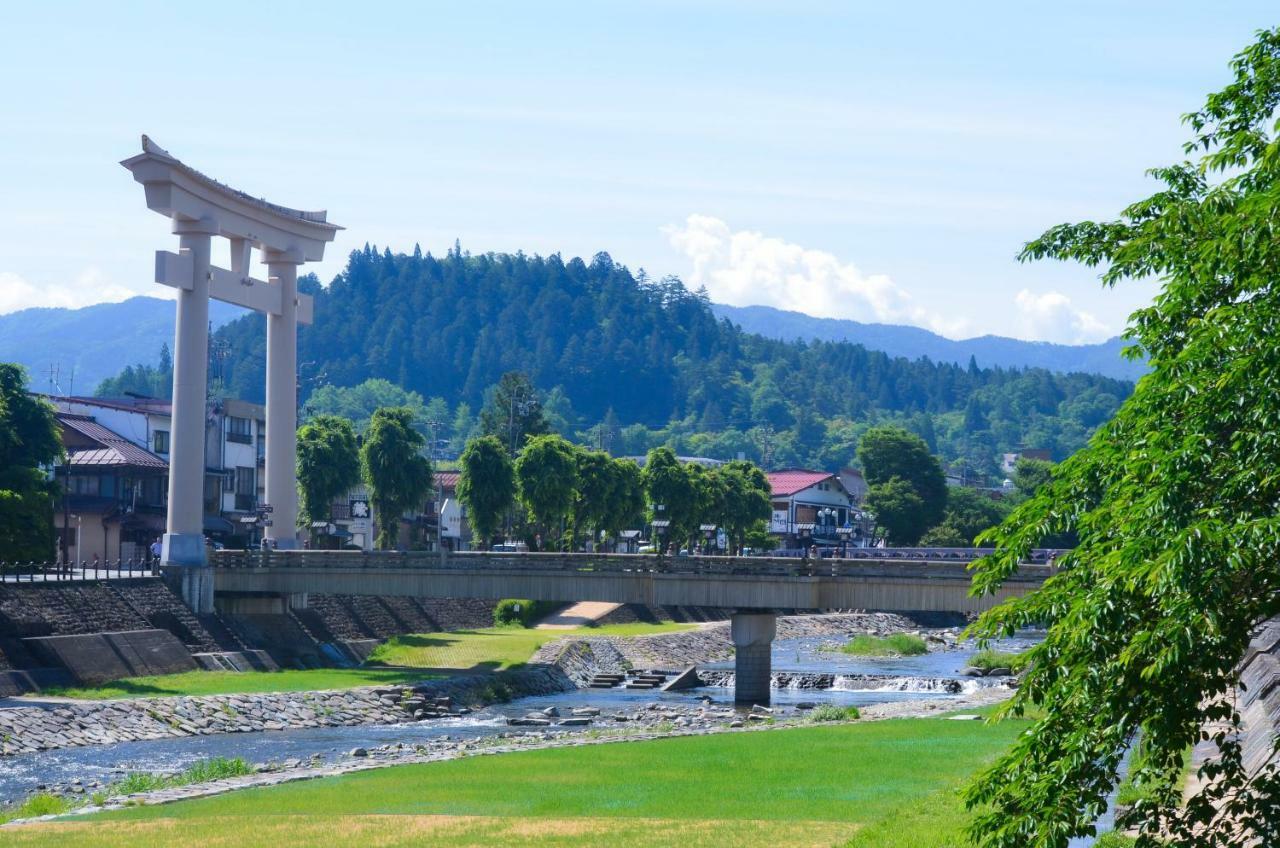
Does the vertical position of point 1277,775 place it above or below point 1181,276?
below

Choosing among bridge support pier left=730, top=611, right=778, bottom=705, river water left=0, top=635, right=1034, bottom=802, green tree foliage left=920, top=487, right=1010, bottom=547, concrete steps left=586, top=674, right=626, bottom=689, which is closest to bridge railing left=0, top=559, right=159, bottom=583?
river water left=0, top=635, right=1034, bottom=802

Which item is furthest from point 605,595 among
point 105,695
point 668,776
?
point 668,776

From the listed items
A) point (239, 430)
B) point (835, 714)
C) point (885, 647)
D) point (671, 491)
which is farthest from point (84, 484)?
point (835, 714)

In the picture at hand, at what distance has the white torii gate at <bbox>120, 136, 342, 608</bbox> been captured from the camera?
78562 millimetres

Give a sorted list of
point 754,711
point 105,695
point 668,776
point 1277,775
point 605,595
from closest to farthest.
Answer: point 1277,775 → point 668,776 → point 105,695 → point 754,711 → point 605,595

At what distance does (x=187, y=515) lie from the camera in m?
80.8

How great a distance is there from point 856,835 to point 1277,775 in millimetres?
16283

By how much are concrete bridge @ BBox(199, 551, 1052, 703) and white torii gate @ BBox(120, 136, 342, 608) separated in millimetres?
3934

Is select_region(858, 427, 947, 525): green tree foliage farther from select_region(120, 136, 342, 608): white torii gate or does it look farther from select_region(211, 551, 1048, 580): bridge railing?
select_region(211, 551, 1048, 580): bridge railing

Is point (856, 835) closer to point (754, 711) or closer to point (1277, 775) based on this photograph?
point (1277, 775)

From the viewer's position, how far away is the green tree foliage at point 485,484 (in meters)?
109

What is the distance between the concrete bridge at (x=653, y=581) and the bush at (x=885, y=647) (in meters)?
31.6

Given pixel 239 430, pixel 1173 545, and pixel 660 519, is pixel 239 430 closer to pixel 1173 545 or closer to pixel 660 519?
pixel 660 519

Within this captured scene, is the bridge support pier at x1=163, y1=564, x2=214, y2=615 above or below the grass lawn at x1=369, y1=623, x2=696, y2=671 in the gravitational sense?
above
